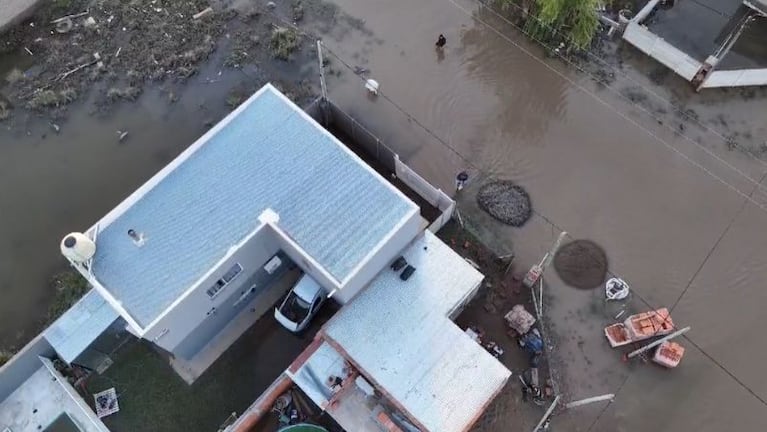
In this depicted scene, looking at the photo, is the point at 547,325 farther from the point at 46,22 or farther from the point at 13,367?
the point at 46,22

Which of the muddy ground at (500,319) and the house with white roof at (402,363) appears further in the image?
the muddy ground at (500,319)

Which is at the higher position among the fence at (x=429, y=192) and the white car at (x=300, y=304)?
the fence at (x=429, y=192)

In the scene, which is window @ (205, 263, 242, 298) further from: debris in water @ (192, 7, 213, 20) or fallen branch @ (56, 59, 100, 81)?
debris in water @ (192, 7, 213, 20)

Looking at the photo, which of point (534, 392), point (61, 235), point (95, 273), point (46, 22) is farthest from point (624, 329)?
point (46, 22)

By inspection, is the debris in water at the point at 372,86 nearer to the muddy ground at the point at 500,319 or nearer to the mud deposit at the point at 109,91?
the mud deposit at the point at 109,91

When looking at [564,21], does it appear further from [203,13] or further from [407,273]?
[203,13]

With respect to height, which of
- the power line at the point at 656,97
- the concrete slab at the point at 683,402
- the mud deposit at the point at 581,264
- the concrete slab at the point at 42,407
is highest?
the power line at the point at 656,97

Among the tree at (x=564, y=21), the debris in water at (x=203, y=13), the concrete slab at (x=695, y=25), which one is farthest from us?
the debris in water at (x=203, y=13)

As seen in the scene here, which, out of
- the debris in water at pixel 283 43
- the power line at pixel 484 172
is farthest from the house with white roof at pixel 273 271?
the debris in water at pixel 283 43
